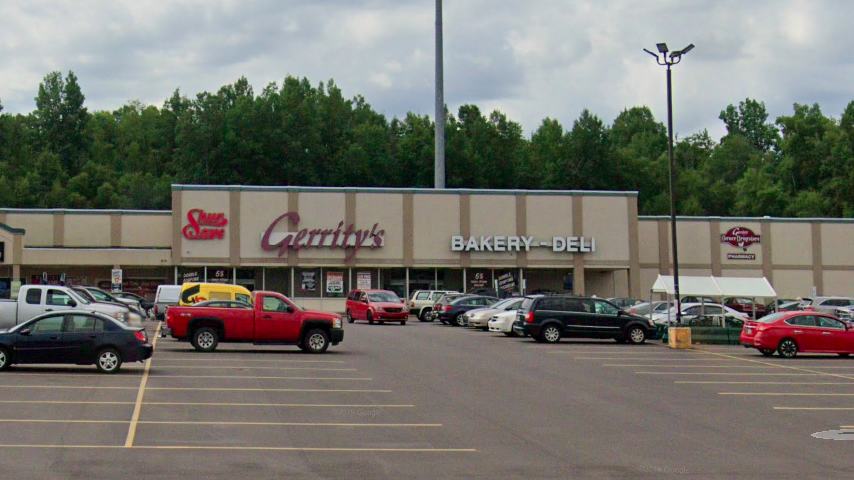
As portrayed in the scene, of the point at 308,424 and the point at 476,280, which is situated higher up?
the point at 476,280

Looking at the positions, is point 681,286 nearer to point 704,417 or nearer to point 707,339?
point 707,339

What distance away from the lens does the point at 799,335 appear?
33.4m

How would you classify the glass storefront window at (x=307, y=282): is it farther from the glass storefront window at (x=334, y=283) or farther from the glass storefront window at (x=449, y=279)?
the glass storefront window at (x=449, y=279)

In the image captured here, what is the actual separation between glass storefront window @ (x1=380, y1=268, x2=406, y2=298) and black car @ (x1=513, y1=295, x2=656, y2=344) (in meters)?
30.9

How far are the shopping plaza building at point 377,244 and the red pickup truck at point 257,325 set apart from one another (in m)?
35.0

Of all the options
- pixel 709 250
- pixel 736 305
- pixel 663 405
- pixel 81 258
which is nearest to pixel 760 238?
pixel 709 250

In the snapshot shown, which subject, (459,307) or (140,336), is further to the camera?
(459,307)

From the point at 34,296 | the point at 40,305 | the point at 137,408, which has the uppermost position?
the point at 34,296

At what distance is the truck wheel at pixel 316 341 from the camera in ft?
101

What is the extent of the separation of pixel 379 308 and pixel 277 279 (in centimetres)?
2173

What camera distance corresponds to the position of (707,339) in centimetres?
3831

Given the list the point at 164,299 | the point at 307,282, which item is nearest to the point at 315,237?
the point at 307,282

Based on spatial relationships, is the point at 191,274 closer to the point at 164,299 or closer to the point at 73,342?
the point at 164,299

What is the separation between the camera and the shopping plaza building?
217 feet
